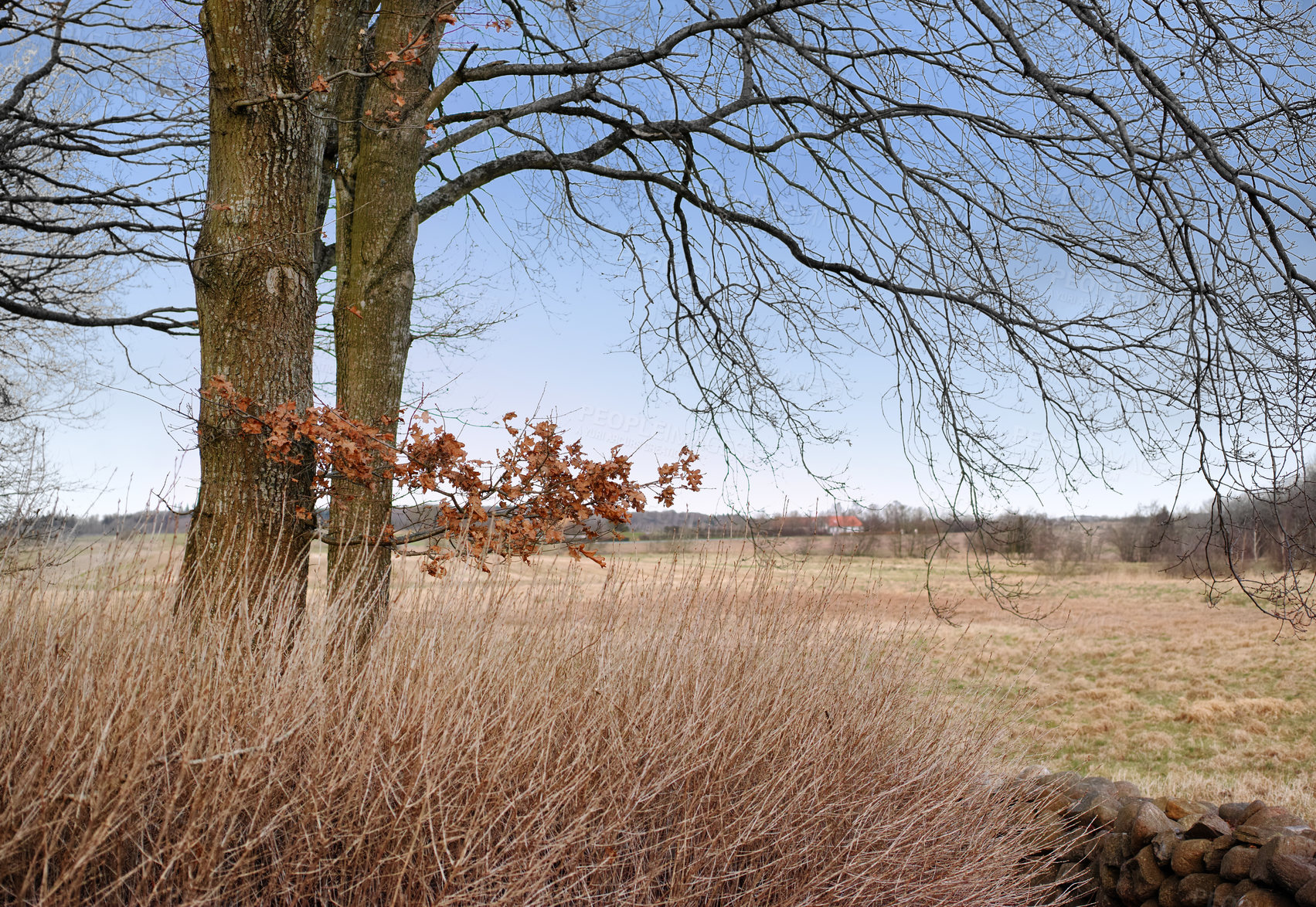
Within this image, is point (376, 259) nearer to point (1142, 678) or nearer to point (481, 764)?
point (481, 764)

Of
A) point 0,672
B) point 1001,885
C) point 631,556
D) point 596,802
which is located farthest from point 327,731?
point 1001,885

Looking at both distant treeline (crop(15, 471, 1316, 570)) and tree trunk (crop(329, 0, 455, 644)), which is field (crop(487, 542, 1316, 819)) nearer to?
distant treeline (crop(15, 471, 1316, 570))

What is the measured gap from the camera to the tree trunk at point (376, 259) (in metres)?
4.27

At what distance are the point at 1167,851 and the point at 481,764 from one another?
10.4ft

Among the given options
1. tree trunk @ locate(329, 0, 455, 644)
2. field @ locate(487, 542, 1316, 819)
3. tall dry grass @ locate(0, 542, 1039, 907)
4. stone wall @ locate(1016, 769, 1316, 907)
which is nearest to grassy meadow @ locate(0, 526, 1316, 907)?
tall dry grass @ locate(0, 542, 1039, 907)

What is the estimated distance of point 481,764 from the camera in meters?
2.81

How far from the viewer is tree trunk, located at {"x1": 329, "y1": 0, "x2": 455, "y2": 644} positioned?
14.0 ft

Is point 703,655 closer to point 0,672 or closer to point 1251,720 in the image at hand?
point 0,672

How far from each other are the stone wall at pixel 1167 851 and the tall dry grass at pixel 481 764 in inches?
12.3

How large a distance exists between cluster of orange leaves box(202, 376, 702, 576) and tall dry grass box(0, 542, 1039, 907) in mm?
308

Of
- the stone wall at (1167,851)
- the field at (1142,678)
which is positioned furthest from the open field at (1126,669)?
the stone wall at (1167,851)

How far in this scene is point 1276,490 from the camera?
306 cm

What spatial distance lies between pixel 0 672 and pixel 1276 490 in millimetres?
4488

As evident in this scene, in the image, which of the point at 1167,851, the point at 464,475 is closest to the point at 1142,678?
the point at 1167,851
